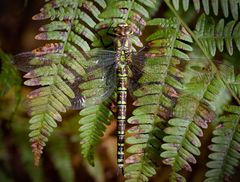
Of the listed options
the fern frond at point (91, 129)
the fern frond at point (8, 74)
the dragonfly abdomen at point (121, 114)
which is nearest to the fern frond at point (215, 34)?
the dragonfly abdomen at point (121, 114)

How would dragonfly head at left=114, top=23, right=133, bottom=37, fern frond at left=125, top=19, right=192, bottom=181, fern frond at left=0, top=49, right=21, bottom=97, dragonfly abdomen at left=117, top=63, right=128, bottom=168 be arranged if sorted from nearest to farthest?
fern frond at left=125, top=19, right=192, bottom=181 → dragonfly head at left=114, top=23, right=133, bottom=37 → dragonfly abdomen at left=117, top=63, right=128, bottom=168 → fern frond at left=0, top=49, right=21, bottom=97

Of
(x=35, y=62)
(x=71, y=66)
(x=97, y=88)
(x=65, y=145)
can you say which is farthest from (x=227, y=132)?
(x=65, y=145)

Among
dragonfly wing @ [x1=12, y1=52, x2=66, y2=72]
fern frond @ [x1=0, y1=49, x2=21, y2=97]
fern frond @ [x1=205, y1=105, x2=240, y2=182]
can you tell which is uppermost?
fern frond @ [x1=0, y1=49, x2=21, y2=97]

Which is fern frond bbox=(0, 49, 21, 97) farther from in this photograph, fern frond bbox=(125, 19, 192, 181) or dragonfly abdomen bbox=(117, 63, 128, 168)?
fern frond bbox=(125, 19, 192, 181)

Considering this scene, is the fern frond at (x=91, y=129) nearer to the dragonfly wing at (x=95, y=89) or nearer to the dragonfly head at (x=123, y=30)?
the dragonfly wing at (x=95, y=89)

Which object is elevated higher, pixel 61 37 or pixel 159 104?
pixel 61 37

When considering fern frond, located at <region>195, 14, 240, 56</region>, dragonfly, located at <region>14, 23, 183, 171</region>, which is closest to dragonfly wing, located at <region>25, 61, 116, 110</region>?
dragonfly, located at <region>14, 23, 183, 171</region>

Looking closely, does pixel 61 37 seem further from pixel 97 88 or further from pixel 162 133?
pixel 162 133
